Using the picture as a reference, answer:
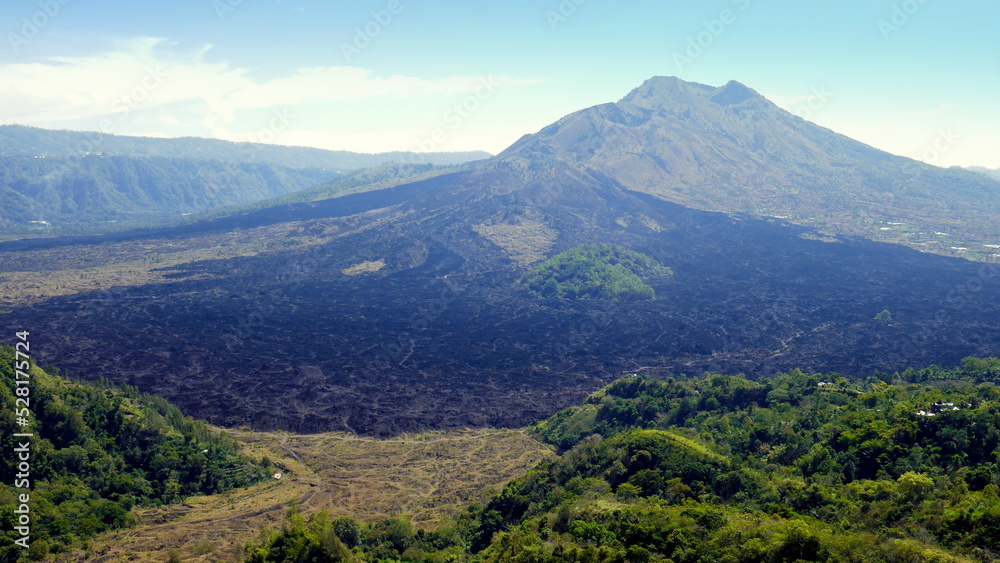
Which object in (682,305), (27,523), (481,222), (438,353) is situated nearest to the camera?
(27,523)

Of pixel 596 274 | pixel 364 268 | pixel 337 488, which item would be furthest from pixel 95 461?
pixel 364 268

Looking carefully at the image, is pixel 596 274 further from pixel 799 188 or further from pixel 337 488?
pixel 799 188

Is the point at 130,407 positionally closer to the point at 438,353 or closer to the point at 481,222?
the point at 438,353

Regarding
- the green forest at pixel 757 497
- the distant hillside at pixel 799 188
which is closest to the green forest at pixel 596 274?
the green forest at pixel 757 497

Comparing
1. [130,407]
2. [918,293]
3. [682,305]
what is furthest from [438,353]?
[918,293]

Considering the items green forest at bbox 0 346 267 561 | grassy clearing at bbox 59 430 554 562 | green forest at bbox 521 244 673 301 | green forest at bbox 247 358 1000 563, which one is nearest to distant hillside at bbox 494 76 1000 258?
green forest at bbox 521 244 673 301

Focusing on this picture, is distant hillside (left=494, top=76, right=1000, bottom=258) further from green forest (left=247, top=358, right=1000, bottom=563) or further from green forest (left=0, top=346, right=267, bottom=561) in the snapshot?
green forest (left=0, top=346, right=267, bottom=561)
